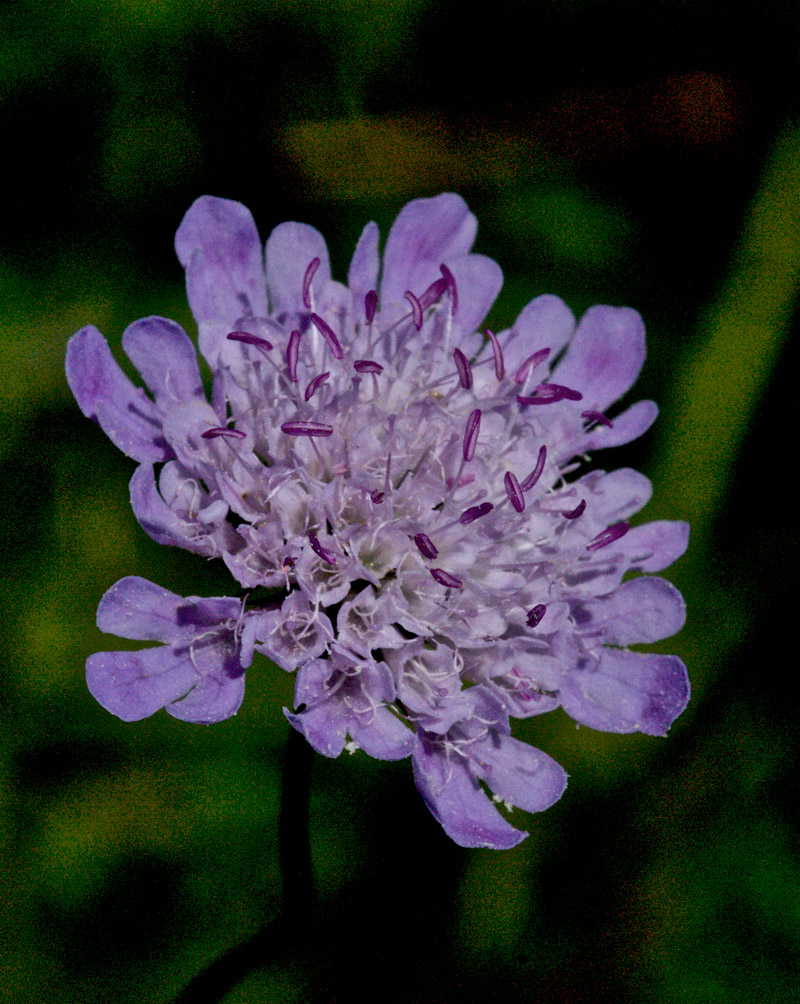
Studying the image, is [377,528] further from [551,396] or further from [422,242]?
[422,242]

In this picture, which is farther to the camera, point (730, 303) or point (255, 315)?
point (730, 303)

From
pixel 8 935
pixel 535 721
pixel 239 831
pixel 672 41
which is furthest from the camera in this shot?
pixel 672 41

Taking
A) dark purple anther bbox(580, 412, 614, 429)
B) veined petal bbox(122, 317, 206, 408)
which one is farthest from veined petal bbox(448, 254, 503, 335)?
veined petal bbox(122, 317, 206, 408)

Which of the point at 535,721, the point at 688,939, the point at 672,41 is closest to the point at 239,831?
the point at 535,721

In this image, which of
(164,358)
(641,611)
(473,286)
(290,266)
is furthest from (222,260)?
(641,611)

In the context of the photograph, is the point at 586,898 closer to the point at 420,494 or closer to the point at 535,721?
the point at 535,721

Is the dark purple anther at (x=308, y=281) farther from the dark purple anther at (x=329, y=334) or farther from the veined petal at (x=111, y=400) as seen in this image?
the veined petal at (x=111, y=400)

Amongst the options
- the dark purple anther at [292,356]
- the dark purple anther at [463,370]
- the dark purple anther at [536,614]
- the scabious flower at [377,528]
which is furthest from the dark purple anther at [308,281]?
the dark purple anther at [536,614]
